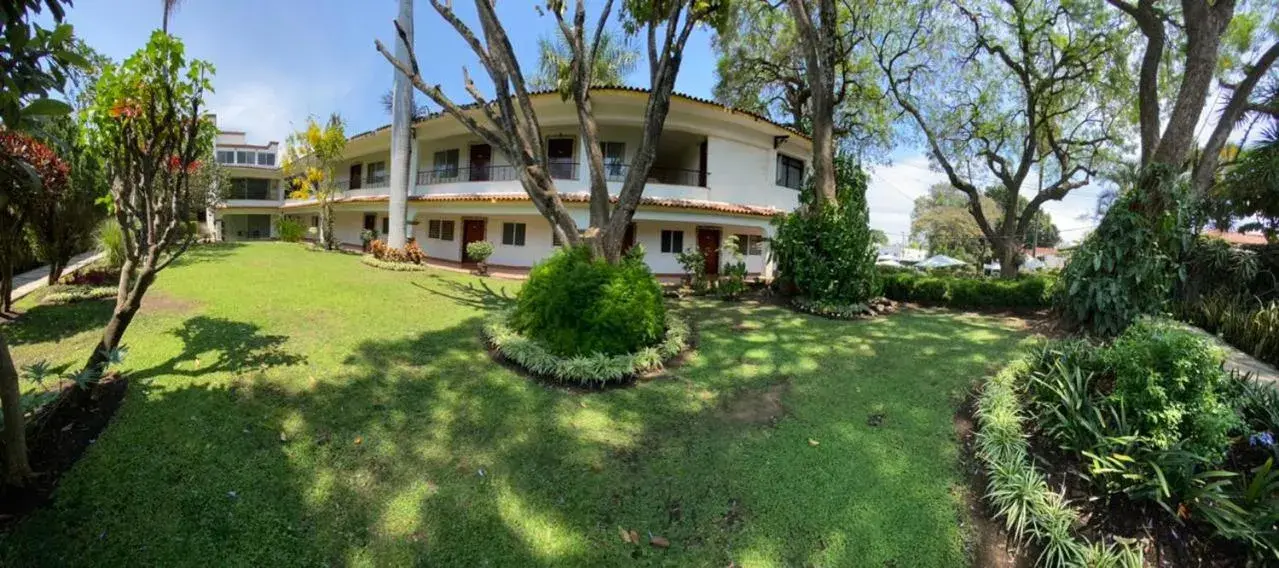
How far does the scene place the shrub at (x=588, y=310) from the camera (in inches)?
274

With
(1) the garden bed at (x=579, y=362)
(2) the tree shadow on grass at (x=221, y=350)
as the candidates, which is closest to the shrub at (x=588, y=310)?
(1) the garden bed at (x=579, y=362)

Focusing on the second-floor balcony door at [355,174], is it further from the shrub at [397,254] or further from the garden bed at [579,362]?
the garden bed at [579,362]

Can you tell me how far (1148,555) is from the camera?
3.76 metres

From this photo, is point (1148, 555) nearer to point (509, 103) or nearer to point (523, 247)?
point (509, 103)

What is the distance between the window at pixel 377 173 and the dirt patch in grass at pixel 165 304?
57.1ft

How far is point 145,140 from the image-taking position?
4.74 m

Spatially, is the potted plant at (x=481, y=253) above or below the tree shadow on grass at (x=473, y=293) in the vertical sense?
above

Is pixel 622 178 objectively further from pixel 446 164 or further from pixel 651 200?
pixel 446 164

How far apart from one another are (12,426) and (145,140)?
107 inches

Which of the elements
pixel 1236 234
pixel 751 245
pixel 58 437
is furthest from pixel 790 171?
pixel 1236 234

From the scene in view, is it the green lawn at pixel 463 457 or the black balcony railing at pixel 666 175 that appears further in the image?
the black balcony railing at pixel 666 175

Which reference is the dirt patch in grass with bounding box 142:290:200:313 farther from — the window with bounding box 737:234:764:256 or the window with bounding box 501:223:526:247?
the window with bounding box 737:234:764:256

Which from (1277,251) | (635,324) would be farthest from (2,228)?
(1277,251)

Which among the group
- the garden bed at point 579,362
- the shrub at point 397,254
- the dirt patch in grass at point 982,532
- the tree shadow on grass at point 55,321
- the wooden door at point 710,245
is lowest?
the dirt patch in grass at point 982,532
